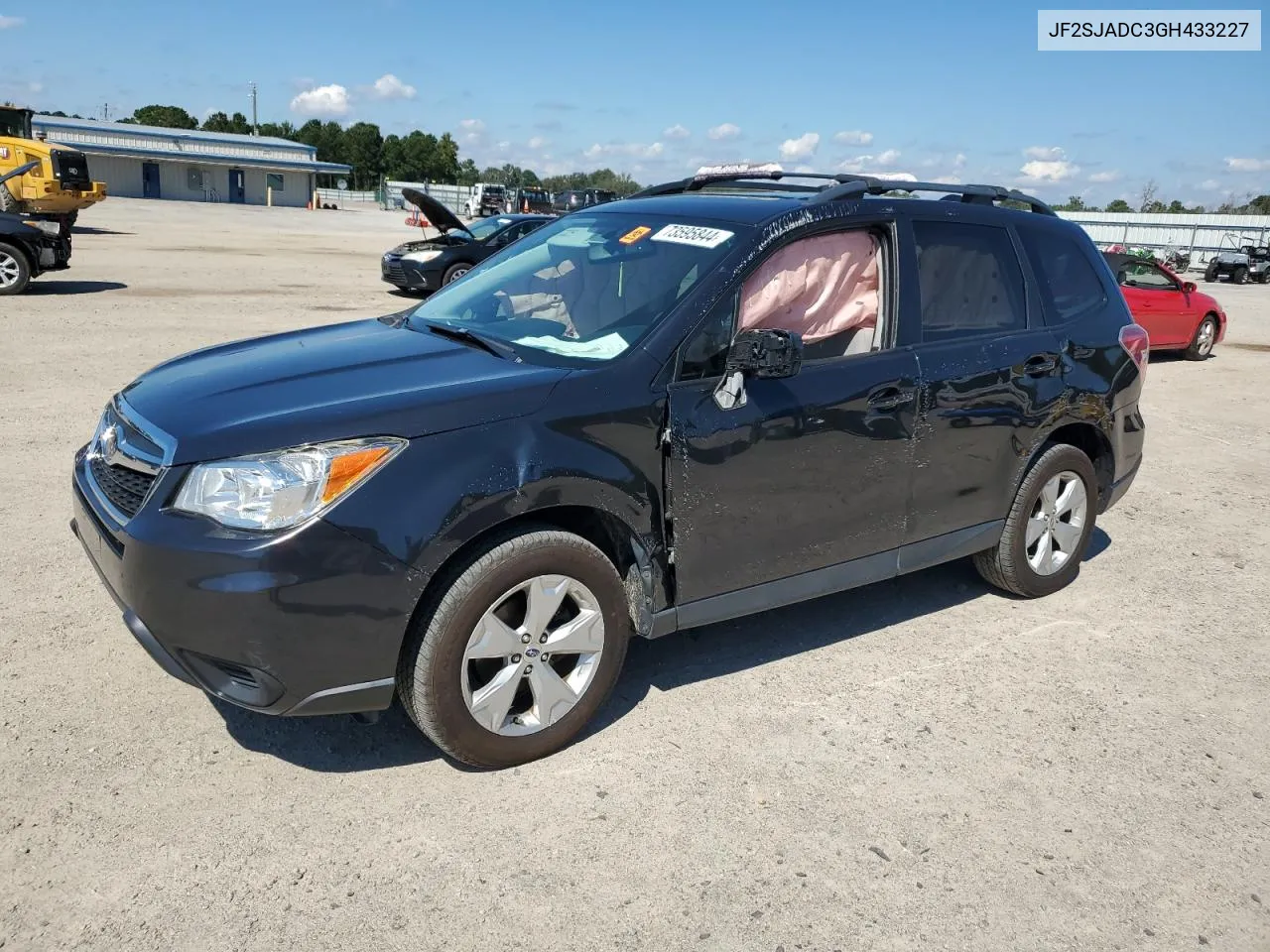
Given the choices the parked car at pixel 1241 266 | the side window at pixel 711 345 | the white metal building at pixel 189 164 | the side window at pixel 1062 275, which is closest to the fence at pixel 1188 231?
the parked car at pixel 1241 266

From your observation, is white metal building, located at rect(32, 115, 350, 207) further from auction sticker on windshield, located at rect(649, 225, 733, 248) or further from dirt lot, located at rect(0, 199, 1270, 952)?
dirt lot, located at rect(0, 199, 1270, 952)

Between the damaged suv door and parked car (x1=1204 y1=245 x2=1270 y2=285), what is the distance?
→ 1523 inches

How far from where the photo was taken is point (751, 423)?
11.9 feet

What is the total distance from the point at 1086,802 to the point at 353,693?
244 cm

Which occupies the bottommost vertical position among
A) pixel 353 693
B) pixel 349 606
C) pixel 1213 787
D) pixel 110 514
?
pixel 1213 787

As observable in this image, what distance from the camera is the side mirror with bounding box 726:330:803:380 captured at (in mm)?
3445

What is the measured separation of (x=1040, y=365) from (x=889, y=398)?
1089 mm

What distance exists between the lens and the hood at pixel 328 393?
2949 millimetres

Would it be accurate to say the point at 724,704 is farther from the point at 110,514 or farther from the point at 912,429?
the point at 110,514

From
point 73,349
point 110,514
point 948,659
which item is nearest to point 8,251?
point 73,349

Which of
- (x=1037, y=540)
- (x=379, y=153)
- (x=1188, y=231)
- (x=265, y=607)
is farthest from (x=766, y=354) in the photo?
(x=379, y=153)

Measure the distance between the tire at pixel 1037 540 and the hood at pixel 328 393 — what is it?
2630 mm

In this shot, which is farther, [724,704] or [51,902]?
[724,704]

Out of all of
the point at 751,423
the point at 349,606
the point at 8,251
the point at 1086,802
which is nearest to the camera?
the point at 349,606
